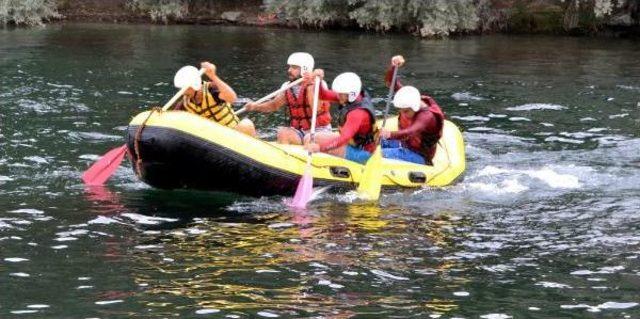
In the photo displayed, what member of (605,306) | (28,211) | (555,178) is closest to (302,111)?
(555,178)

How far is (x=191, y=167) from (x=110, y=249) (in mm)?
1989

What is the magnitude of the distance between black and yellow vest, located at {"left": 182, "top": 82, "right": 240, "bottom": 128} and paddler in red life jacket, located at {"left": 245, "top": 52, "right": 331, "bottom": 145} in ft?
1.73

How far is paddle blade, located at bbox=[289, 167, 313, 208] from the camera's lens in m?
10.3

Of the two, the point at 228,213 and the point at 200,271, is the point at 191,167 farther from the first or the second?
the point at 200,271

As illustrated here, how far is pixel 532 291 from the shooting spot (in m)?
7.57

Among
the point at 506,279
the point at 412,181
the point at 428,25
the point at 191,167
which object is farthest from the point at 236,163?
the point at 428,25

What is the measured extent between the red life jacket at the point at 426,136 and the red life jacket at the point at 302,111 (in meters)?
0.96

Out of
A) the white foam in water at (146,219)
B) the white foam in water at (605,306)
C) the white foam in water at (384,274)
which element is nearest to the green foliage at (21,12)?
the white foam in water at (146,219)

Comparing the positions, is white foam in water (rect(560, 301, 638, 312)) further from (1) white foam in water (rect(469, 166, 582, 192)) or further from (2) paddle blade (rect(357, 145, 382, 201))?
(1) white foam in water (rect(469, 166, 582, 192))

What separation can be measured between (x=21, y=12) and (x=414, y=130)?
20896mm

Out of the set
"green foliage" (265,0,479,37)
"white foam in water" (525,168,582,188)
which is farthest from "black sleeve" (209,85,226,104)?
"green foliage" (265,0,479,37)

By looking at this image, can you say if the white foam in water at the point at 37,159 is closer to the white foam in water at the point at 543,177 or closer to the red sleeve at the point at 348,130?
A: the red sleeve at the point at 348,130

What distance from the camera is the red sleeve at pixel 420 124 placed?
11047 millimetres

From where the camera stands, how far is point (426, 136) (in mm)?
11391
